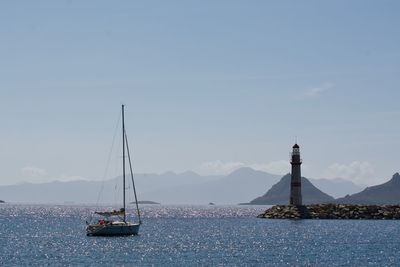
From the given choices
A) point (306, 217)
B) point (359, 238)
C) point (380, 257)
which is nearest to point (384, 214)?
point (306, 217)

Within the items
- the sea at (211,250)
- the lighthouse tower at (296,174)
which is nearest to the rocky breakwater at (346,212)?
the lighthouse tower at (296,174)

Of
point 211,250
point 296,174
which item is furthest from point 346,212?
point 211,250

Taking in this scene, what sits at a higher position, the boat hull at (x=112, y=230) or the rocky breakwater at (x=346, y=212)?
the rocky breakwater at (x=346, y=212)

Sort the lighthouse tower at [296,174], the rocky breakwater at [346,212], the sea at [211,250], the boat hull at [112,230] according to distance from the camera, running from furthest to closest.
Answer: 1. the rocky breakwater at [346,212]
2. the lighthouse tower at [296,174]
3. the boat hull at [112,230]
4. the sea at [211,250]

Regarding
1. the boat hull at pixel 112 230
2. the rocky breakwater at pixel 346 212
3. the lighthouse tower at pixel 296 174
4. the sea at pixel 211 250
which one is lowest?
the sea at pixel 211 250

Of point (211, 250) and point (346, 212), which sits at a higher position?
point (346, 212)

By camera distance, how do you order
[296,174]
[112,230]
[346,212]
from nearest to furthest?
1. [112,230]
2. [296,174]
3. [346,212]

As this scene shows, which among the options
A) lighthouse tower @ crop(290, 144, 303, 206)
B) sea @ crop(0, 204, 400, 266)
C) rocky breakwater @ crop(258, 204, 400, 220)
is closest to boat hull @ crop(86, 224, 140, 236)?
sea @ crop(0, 204, 400, 266)

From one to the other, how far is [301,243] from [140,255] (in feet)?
70.5

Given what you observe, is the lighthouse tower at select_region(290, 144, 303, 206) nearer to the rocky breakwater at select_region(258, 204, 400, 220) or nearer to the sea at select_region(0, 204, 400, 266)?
the rocky breakwater at select_region(258, 204, 400, 220)

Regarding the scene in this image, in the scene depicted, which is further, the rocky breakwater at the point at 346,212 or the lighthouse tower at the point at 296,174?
the rocky breakwater at the point at 346,212

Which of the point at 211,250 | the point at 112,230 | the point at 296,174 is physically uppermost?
the point at 296,174

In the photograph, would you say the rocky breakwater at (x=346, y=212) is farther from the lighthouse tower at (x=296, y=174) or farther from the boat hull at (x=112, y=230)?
the boat hull at (x=112, y=230)

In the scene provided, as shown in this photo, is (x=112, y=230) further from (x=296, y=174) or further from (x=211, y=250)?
(x=296, y=174)
